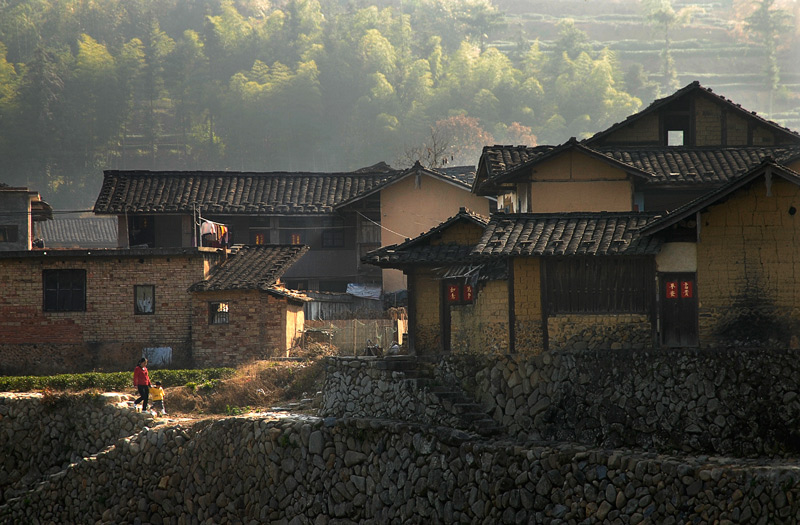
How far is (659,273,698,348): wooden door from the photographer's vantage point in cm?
2248

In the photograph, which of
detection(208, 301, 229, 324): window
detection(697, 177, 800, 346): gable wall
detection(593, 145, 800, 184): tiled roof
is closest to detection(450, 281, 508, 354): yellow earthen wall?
detection(697, 177, 800, 346): gable wall

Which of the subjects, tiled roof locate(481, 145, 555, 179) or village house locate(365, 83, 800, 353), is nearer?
village house locate(365, 83, 800, 353)

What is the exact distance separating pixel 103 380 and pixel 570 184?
15994mm

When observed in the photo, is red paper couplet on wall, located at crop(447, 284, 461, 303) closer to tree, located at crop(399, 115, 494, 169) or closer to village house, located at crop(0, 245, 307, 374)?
village house, located at crop(0, 245, 307, 374)

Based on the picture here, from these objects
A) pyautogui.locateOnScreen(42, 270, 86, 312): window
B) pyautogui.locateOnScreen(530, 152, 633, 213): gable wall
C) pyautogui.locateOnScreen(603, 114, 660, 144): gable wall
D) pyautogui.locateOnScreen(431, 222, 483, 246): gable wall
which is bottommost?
pyautogui.locateOnScreen(42, 270, 86, 312): window

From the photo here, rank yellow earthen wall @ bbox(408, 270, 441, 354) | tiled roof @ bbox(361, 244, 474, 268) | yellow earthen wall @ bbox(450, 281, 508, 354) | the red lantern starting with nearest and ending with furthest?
yellow earthen wall @ bbox(450, 281, 508, 354)
the red lantern
tiled roof @ bbox(361, 244, 474, 268)
yellow earthen wall @ bbox(408, 270, 441, 354)

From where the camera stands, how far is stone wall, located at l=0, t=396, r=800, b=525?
606 inches

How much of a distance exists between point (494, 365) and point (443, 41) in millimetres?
122428

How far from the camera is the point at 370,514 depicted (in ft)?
66.5

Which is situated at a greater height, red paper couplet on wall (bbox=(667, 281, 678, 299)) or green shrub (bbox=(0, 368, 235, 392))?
red paper couplet on wall (bbox=(667, 281, 678, 299))

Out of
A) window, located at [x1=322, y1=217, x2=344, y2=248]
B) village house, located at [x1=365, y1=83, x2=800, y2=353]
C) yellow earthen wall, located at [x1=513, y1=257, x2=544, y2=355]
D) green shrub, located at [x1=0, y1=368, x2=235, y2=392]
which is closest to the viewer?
village house, located at [x1=365, y1=83, x2=800, y2=353]

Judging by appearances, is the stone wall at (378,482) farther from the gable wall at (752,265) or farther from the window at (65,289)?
the window at (65,289)

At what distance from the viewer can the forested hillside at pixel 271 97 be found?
96688 mm

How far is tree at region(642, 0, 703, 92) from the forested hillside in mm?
6046
